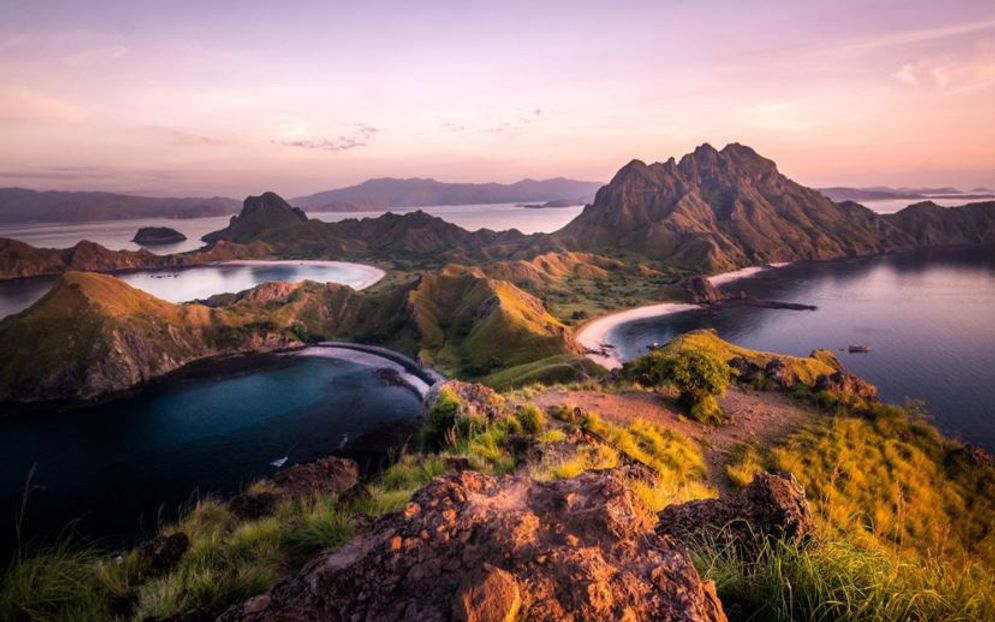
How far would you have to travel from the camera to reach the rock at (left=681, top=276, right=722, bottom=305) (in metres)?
146

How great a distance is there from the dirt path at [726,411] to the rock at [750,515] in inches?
374

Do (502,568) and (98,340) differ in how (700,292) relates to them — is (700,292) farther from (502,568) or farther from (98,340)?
(502,568)

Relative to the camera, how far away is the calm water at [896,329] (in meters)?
72.3

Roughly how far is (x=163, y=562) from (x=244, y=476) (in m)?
54.4

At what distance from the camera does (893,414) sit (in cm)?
1995

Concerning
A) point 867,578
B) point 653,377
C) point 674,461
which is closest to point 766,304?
point 653,377

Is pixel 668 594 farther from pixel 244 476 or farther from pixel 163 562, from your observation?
pixel 244 476

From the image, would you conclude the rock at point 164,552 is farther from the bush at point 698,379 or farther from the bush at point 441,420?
the bush at point 698,379

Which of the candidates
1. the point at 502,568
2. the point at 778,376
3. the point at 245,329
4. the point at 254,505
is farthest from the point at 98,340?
the point at 502,568

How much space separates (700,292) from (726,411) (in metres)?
138

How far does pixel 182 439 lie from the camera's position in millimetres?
64688

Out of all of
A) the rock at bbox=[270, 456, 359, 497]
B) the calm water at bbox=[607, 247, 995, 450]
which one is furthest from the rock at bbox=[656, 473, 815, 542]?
the calm water at bbox=[607, 247, 995, 450]

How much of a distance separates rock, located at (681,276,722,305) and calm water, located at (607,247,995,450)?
31.1ft

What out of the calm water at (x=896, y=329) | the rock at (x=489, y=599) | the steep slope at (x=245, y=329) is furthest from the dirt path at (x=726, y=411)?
the steep slope at (x=245, y=329)
